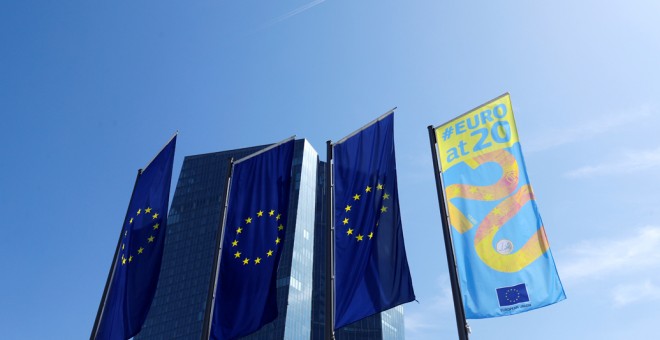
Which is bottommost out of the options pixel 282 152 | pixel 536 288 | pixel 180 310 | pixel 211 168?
pixel 536 288

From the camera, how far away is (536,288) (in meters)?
18.6

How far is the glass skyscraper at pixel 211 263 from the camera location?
127 metres

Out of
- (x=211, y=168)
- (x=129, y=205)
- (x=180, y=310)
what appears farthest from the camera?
(x=211, y=168)

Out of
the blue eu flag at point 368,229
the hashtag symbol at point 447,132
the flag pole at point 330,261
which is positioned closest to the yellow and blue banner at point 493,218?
the hashtag symbol at point 447,132

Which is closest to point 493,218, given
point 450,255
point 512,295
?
point 450,255

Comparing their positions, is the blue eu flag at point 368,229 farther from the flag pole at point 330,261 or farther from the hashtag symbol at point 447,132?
the hashtag symbol at point 447,132

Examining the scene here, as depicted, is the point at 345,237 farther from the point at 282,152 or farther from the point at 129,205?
the point at 129,205

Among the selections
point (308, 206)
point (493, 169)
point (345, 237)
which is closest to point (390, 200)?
point (345, 237)

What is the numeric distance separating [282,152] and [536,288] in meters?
11.9

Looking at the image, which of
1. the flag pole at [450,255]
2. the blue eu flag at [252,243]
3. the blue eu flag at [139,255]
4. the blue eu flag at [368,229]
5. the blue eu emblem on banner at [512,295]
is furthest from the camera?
the blue eu flag at [139,255]

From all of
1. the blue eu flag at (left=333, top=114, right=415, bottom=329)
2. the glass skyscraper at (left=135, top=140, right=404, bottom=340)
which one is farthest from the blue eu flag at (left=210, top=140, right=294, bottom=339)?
the glass skyscraper at (left=135, top=140, right=404, bottom=340)

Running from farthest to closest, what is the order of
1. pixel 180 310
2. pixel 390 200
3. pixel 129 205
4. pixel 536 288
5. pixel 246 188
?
pixel 180 310 < pixel 129 205 < pixel 246 188 < pixel 390 200 < pixel 536 288

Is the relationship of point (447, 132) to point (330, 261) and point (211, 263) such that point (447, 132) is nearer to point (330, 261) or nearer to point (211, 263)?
point (330, 261)

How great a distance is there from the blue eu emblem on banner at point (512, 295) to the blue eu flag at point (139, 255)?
531 inches
